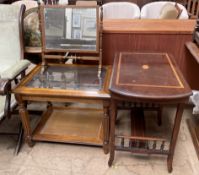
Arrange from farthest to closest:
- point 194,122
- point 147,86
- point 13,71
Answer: point 194,122 < point 13,71 < point 147,86

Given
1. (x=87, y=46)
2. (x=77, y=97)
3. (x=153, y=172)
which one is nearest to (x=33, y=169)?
(x=77, y=97)

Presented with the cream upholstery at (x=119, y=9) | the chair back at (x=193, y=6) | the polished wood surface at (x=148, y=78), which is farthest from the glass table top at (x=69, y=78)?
the chair back at (x=193, y=6)

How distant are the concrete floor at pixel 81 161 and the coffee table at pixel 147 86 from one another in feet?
0.32

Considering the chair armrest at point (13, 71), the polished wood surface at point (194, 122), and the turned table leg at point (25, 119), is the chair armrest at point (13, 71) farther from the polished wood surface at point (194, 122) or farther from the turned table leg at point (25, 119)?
the polished wood surface at point (194, 122)

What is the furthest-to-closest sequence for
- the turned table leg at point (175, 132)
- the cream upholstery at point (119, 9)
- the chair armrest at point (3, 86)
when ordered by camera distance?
the cream upholstery at point (119, 9) → the chair armrest at point (3, 86) → the turned table leg at point (175, 132)

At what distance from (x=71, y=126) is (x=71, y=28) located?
0.84 metres

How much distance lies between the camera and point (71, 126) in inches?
76.4

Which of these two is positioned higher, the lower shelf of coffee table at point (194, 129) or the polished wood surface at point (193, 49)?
the polished wood surface at point (193, 49)

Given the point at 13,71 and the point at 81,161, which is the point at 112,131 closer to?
the point at 81,161

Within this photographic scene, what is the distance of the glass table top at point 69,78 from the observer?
1.58 m

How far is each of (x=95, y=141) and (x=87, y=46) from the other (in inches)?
30.0

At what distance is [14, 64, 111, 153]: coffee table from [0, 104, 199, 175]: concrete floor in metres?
0.09

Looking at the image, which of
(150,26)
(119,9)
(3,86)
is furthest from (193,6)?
(3,86)

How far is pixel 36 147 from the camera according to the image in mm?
1804
